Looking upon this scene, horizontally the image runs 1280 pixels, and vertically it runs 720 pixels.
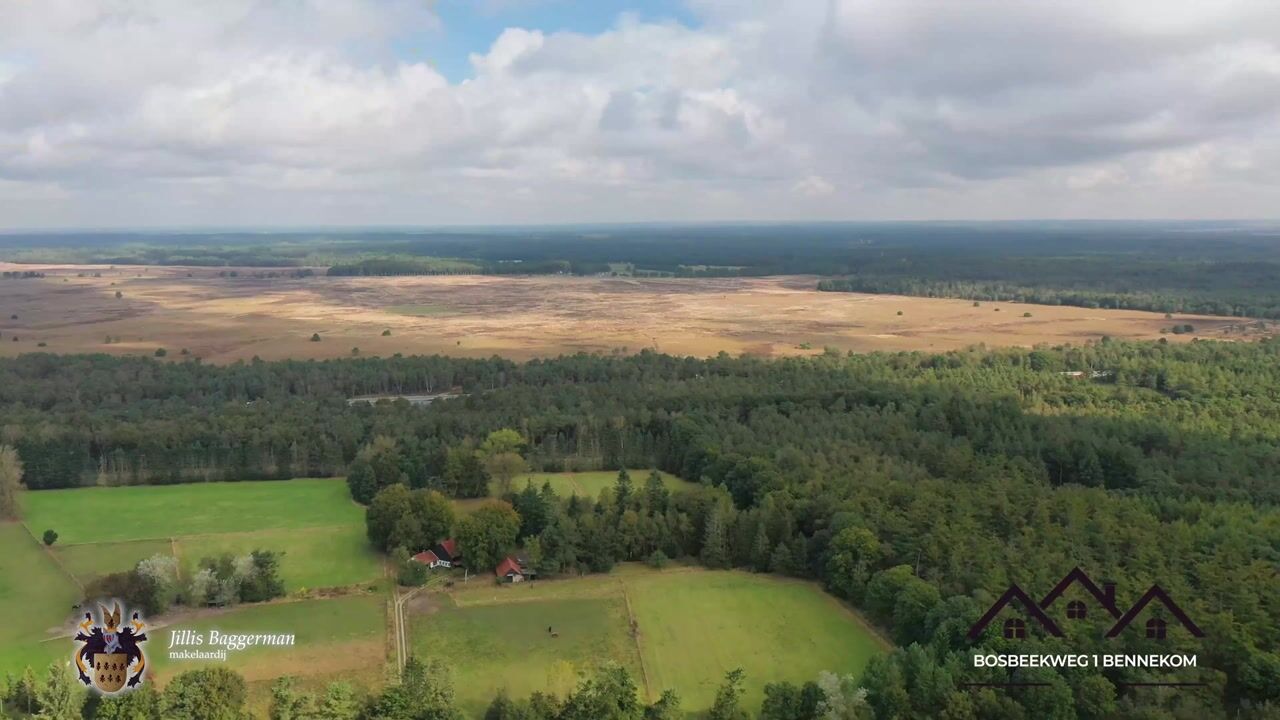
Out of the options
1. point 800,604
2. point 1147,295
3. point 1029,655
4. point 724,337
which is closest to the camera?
point 1029,655

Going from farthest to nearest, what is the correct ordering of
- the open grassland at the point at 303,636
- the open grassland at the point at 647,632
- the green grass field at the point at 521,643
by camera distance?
the open grassland at the point at 303,636 → the open grassland at the point at 647,632 → the green grass field at the point at 521,643

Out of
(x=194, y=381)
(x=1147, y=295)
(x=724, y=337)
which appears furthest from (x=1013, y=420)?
(x=1147, y=295)

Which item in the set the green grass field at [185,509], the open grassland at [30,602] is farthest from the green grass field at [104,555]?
the green grass field at [185,509]

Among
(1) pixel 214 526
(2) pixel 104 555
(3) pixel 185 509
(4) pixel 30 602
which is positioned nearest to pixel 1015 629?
(4) pixel 30 602

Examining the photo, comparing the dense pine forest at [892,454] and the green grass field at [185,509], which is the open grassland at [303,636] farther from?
the dense pine forest at [892,454]

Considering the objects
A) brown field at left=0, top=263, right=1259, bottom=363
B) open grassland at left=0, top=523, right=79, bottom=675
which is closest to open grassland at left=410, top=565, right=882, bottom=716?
open grassland at left=0, top=523, right=79, bottom=675

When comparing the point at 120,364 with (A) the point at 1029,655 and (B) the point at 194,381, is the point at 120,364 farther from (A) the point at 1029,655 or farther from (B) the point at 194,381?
(A) the point at 1029,655

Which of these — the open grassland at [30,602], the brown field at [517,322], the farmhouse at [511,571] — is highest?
the brown field at [517,322]

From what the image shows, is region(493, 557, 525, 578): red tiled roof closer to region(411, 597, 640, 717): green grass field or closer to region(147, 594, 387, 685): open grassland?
region(411, 597, 640, 717): green grass field
